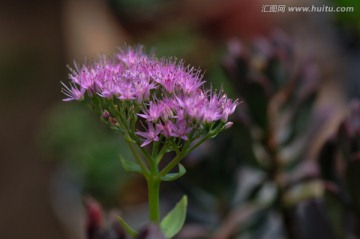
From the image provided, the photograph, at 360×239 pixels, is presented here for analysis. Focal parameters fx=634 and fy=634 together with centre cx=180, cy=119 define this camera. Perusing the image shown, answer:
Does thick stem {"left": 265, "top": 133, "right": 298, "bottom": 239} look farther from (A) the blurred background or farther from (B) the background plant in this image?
(B) the background plant

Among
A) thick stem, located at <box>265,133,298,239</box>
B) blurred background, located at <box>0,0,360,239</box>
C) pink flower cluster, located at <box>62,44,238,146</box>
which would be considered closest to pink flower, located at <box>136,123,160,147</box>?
pink flower cluster, located at <box>62,44,238,146</box>

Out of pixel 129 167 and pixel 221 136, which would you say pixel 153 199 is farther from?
pixel 221 136

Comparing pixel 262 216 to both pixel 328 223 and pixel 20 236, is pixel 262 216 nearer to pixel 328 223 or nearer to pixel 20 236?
pixel 328 223

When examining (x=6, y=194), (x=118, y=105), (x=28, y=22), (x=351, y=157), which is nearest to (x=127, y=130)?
(x=118, y=105)

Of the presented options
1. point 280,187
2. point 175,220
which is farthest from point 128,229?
point 280,187

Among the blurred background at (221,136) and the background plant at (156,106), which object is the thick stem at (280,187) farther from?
the background plant at (156,106)

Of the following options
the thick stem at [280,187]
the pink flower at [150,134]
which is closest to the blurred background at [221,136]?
the thick stem at [280,187]
